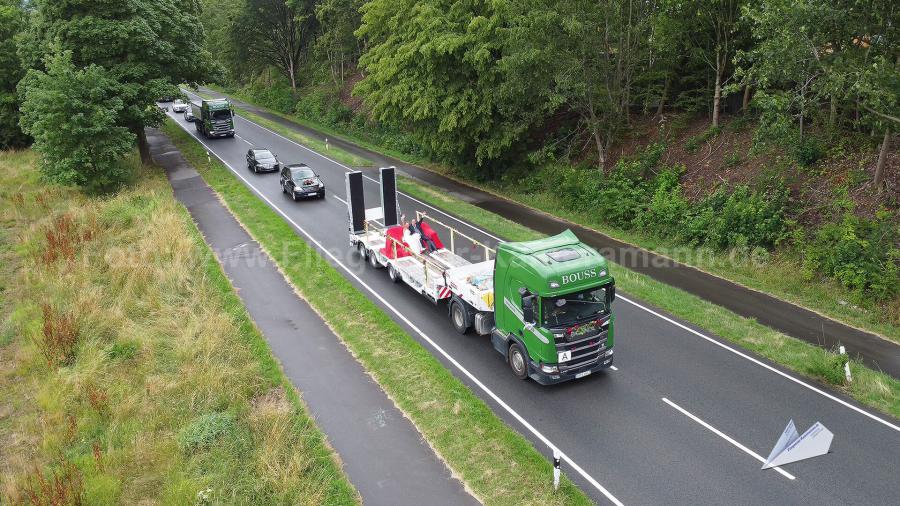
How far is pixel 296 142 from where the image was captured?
47.2 metres

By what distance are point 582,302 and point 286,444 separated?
6.75 metres

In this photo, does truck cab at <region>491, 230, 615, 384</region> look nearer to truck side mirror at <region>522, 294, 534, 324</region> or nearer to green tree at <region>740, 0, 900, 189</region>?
truck side mirror at <region>522, 294, 534, 324</region>

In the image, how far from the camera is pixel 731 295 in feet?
62.5

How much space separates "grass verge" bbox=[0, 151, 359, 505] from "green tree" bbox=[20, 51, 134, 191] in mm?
7116

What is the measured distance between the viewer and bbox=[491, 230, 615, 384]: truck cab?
499 inches

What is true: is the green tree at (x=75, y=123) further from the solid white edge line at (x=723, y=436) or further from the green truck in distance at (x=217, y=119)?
the solid white edge line at (x=723, y=436)

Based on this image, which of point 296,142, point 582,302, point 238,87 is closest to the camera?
point 582,302

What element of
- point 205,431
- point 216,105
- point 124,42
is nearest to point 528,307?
point 205,431

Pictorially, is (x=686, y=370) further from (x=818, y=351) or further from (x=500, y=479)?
(x=500, y=479)

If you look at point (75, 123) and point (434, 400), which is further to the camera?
point (75, 123)

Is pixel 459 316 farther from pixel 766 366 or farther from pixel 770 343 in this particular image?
pixel 770 343

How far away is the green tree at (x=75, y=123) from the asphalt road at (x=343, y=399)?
38.1ft

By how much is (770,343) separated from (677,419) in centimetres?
481

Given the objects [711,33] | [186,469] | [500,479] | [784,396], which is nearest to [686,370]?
[784,396]
